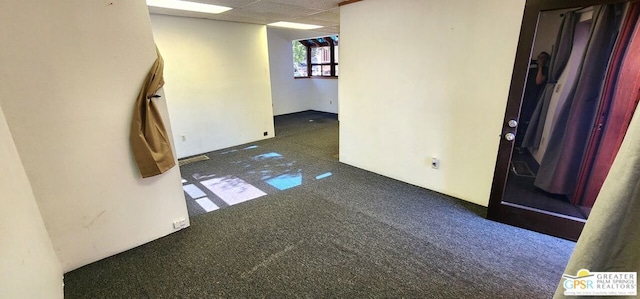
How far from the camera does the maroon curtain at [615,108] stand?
204 centimetres

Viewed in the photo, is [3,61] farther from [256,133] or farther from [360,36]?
[256,133]

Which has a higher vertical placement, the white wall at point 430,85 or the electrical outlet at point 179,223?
the white wall at point 430,85

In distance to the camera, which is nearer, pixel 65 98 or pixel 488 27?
pixel 65 98

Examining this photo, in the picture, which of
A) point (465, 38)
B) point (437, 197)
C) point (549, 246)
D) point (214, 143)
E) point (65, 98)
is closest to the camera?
point (65, 98)

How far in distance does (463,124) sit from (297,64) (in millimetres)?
6722

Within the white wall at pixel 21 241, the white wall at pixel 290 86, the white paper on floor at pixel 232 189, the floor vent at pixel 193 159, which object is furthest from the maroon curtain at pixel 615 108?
the white wall at pixel 290 86

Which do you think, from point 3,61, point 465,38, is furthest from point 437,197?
point 3,61

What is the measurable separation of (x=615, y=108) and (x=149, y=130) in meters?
3.73

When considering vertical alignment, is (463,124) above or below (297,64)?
below

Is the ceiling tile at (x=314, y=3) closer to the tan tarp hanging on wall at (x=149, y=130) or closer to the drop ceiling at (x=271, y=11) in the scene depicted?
the drop ceiling at (x=271, y=11)

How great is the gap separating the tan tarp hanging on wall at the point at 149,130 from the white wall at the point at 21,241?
63cm

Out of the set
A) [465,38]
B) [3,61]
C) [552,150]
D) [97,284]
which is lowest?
[97,284]

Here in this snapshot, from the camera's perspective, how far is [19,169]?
166 cm

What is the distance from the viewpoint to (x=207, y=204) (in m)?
2.99
